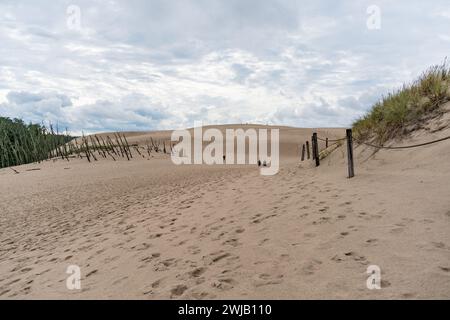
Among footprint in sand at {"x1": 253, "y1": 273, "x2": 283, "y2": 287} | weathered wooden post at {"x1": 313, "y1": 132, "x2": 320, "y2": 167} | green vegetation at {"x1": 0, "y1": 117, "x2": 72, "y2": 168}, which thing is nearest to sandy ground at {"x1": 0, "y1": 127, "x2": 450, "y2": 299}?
footprint in sand at {"x1": 253, "y1": 273, "x2": 283, "y2": 287}

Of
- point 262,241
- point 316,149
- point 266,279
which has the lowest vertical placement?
point 266,279

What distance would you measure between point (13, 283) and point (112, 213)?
3687 mm

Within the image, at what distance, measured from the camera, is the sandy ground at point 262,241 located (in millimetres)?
3168

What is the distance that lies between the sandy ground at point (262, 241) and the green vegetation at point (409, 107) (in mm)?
706

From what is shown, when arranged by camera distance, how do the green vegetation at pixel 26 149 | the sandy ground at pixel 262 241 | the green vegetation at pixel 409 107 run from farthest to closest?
1. the green vegetation at pixel 26 149
2. the green vegetation at pixel 409 107
3. the sandy ground at pixel 262 241

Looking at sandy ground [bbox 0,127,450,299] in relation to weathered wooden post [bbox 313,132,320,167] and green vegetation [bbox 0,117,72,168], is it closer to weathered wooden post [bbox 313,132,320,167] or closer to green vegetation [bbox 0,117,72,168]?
weathered wooden post [bbox 313,132,320,167]

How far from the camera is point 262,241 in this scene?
→ 4340mm

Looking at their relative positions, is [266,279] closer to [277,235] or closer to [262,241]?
[262,241]

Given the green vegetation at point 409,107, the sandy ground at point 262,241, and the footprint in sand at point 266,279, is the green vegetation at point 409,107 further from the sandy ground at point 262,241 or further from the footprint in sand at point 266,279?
the footprint in sand at point 266,279

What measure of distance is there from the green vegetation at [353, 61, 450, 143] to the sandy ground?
0.71 metres

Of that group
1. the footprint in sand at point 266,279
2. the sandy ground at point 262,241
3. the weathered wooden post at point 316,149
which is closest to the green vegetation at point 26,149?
the sandy ground at point 262,241

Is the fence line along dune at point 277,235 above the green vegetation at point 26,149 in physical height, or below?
below

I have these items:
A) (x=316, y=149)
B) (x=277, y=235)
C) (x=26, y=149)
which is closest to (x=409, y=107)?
(x=316, y=149)

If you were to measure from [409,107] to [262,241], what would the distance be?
23.2ft
